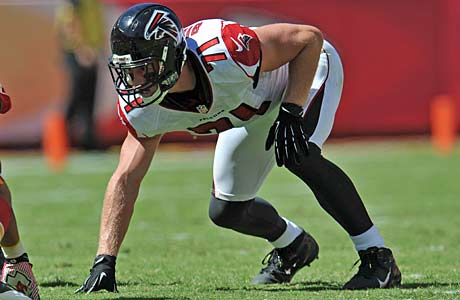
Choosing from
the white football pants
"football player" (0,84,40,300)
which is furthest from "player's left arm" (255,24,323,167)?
"football player" (0,84,40,300)

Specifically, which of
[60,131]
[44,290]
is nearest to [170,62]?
[44,290]

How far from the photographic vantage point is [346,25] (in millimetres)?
14109

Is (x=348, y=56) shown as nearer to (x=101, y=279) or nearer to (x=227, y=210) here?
(x=227, y=210)

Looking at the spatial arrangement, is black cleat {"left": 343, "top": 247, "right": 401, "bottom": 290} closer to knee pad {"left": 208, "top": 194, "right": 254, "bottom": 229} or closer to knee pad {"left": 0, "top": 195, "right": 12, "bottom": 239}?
knee pad {"left": 208, "top": 194, "right": 254, "bottom": 229}

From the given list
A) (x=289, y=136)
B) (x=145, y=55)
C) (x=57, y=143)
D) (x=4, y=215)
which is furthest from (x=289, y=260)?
(x=57, y=143)

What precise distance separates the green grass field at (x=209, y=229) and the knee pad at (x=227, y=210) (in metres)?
0.28

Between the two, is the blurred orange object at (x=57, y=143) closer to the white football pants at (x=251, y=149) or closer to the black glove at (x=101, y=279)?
the white football pants at (x=251, y=149)

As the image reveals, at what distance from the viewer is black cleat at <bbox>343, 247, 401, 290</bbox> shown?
194 inches

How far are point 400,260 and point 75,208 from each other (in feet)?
11.6

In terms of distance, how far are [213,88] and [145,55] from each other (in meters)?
0.35

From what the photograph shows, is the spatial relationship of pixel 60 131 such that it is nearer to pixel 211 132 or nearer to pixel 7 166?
pixel 7 166

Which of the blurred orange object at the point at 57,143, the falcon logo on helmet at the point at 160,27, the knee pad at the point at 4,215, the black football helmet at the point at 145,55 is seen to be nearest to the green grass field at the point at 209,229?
the blurred orange object at the point at 57,143

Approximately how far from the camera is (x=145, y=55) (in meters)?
4.46

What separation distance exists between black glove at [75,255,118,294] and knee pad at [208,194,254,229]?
0.71 m
